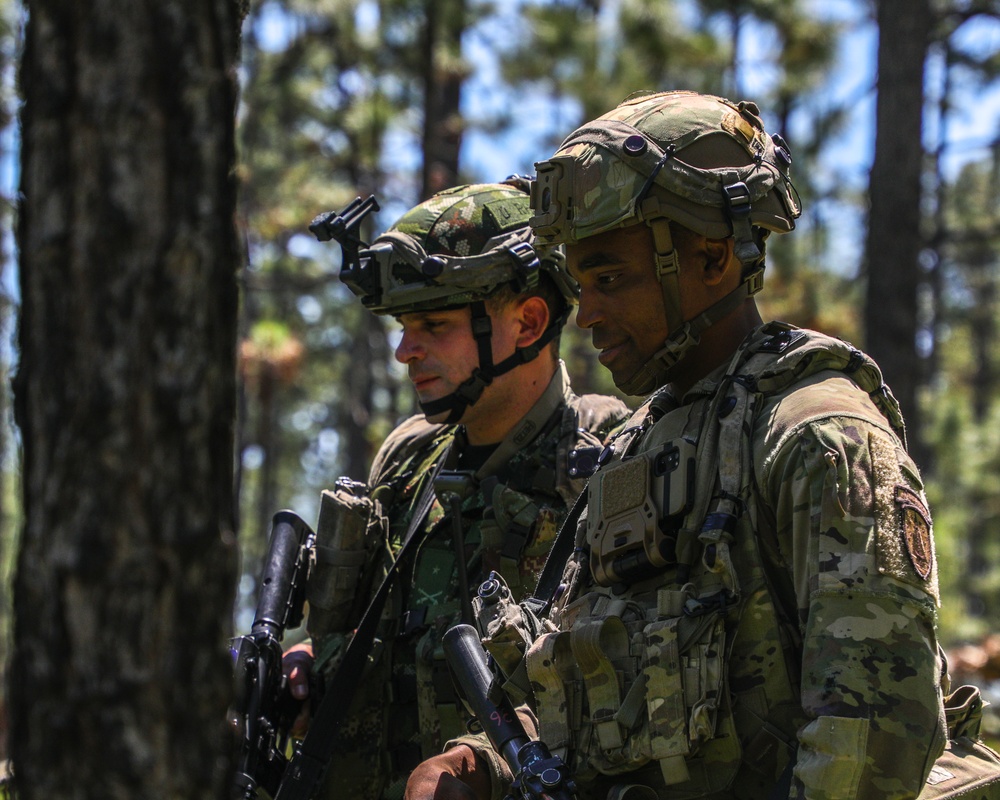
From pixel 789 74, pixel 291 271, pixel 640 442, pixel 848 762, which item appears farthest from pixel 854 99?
pixel 291 271

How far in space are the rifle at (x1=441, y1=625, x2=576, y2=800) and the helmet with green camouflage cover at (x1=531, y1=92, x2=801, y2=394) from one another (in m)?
0.84

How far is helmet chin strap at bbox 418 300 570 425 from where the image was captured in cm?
457

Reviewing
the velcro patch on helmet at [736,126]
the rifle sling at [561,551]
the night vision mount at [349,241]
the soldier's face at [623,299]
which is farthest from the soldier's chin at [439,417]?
the velcro patch on helmet at [736,126]

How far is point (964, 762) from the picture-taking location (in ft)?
9.50

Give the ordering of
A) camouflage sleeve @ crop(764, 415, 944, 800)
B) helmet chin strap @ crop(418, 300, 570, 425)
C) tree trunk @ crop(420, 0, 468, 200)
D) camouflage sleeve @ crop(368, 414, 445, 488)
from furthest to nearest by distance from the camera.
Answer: tree trunk @ crop(420, 0, 468, 200), camouflage sleeve @ crop(368, 414, 445, 488), helmet chin strap @ crop(418, 300, 570, 425), camouflage sleeve @ crop(764, 415, 944, 800)

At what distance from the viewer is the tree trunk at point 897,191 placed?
9484 mm

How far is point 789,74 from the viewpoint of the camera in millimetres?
18438

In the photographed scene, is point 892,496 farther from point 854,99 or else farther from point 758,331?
point 854,99

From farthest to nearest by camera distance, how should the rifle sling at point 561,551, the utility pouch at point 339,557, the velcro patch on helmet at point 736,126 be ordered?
1. the utility pouch at point 339,557
2. the rifle sling at point 561,551
3. the velcro patch on helmet at point 736,126

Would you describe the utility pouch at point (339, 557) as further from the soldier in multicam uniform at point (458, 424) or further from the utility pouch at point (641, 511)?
the utility pouch at point (641, 511)

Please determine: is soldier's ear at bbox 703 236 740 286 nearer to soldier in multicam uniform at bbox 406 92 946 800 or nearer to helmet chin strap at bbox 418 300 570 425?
soldier in multicam uniform at bbox 406 92 946 800

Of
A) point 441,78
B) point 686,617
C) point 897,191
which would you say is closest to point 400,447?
point 686,617

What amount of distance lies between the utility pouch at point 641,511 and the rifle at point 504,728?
0.46 metres

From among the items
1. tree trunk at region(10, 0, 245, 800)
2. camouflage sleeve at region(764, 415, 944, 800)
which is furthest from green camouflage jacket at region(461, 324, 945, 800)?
tree trunk at region(10, 0, 245, 800)
